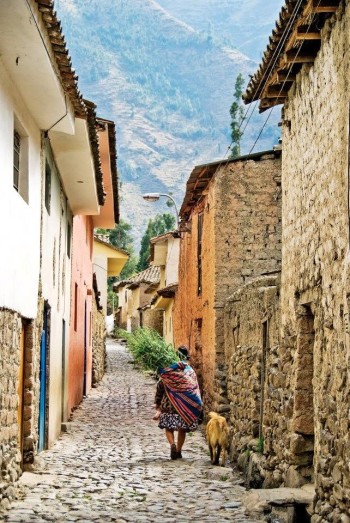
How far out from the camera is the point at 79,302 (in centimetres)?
2217

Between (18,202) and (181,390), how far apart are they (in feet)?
16.7

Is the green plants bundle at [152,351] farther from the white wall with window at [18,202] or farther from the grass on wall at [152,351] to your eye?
→ the white wall with window at [18,202]

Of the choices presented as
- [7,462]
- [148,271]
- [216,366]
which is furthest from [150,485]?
[148,271]

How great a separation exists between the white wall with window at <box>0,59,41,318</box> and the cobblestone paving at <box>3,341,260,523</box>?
2.18m

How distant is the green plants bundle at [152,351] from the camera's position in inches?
1257

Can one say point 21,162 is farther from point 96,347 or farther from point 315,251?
point 96,347

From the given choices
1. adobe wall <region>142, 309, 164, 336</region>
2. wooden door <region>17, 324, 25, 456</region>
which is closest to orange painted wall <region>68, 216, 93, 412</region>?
wooden door <region>17, 324, 25, 456</region>

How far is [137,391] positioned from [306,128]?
17.7m

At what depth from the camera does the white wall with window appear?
31.3 ft

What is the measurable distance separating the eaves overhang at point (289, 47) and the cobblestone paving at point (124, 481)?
4730 mm

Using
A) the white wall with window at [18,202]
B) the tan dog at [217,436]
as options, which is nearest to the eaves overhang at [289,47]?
the white wall with window at [18,202]

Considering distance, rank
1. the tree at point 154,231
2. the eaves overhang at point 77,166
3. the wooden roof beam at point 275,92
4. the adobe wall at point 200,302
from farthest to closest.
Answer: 1. the tree at point 154,231
2. the adobe wall at point 200,302
3. the eaves overhang at point 77,166
4. the wooden roof beam at point 275,92

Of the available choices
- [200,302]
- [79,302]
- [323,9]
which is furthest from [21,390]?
[79,302]

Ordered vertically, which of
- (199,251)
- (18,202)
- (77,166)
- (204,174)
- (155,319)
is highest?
(204,174)
